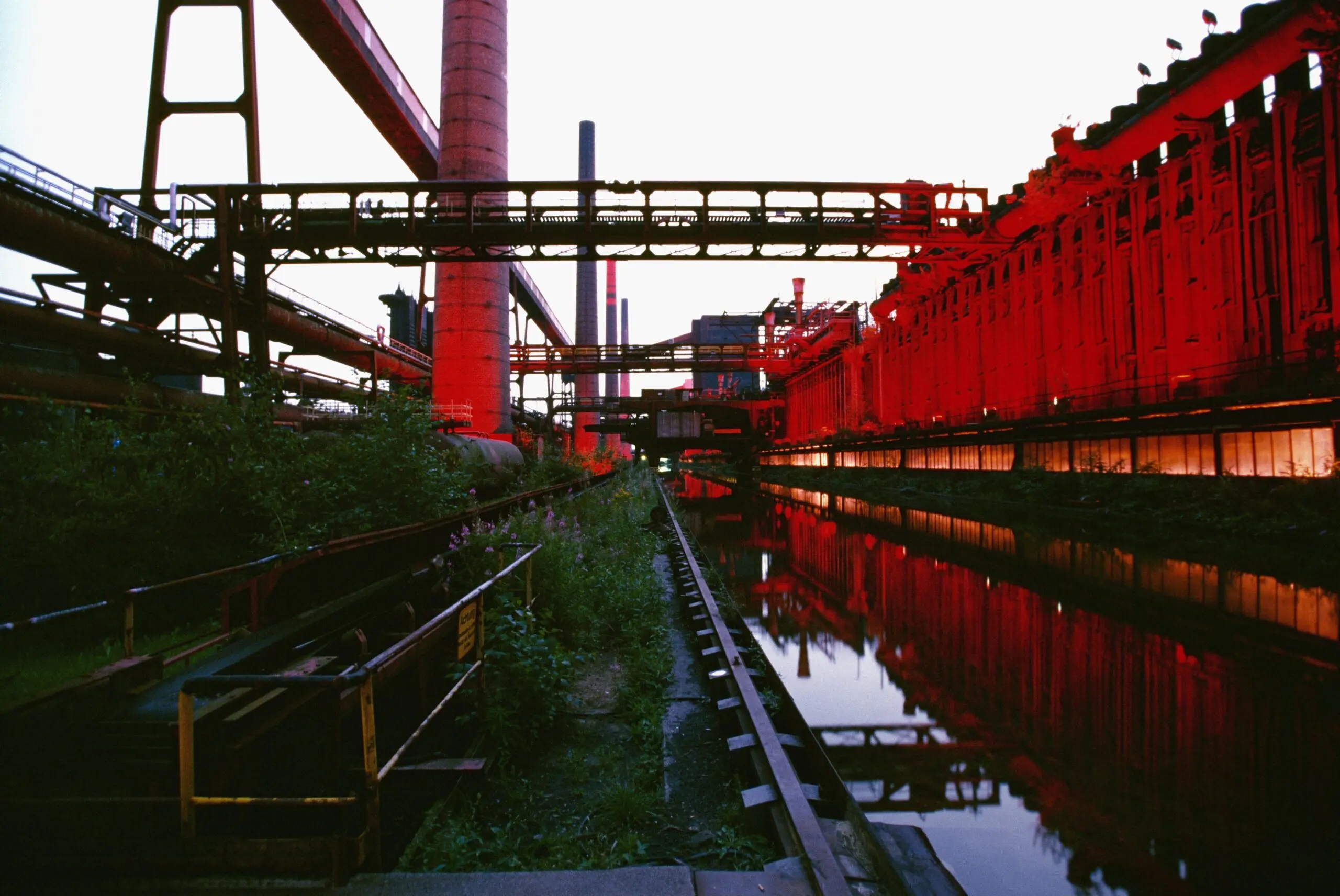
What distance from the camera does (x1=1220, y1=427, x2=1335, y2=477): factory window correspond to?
12.5m

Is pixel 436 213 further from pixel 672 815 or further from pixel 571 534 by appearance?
pixel 672 815

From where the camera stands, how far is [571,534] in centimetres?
867

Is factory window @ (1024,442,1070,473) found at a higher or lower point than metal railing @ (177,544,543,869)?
higher

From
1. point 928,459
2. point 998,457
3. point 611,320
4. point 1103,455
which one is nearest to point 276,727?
point 1103,455

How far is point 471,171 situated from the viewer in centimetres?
2228

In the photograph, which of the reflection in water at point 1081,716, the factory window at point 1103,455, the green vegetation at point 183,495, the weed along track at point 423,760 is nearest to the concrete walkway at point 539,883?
the weed along track at point 423,760

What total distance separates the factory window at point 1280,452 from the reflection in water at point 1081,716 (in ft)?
17.1

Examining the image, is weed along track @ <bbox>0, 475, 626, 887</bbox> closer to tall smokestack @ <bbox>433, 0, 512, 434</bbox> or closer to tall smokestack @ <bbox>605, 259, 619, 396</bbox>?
tall smokestack @ <bbox>433, 0, 512, 434</bbox>

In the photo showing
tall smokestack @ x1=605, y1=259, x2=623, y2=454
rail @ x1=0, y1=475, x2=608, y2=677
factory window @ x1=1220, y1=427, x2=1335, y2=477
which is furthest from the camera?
tall smokestack @ x1=605, y1=259, x2=623, y2=454

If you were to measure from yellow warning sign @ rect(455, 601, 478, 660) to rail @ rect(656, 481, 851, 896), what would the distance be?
1674 millimetres

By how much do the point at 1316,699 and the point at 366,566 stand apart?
745 cm

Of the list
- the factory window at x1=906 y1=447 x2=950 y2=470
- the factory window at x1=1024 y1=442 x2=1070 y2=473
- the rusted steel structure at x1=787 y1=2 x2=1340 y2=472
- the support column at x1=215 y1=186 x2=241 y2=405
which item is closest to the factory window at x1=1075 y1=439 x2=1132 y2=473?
the rusted steel structure at x1=787 y1=2 x2=1340 y2=472

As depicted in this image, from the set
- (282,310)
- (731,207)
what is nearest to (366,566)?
(731,207)

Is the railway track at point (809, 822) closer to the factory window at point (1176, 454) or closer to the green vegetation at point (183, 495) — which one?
the green vegetation at point (183, 495)
